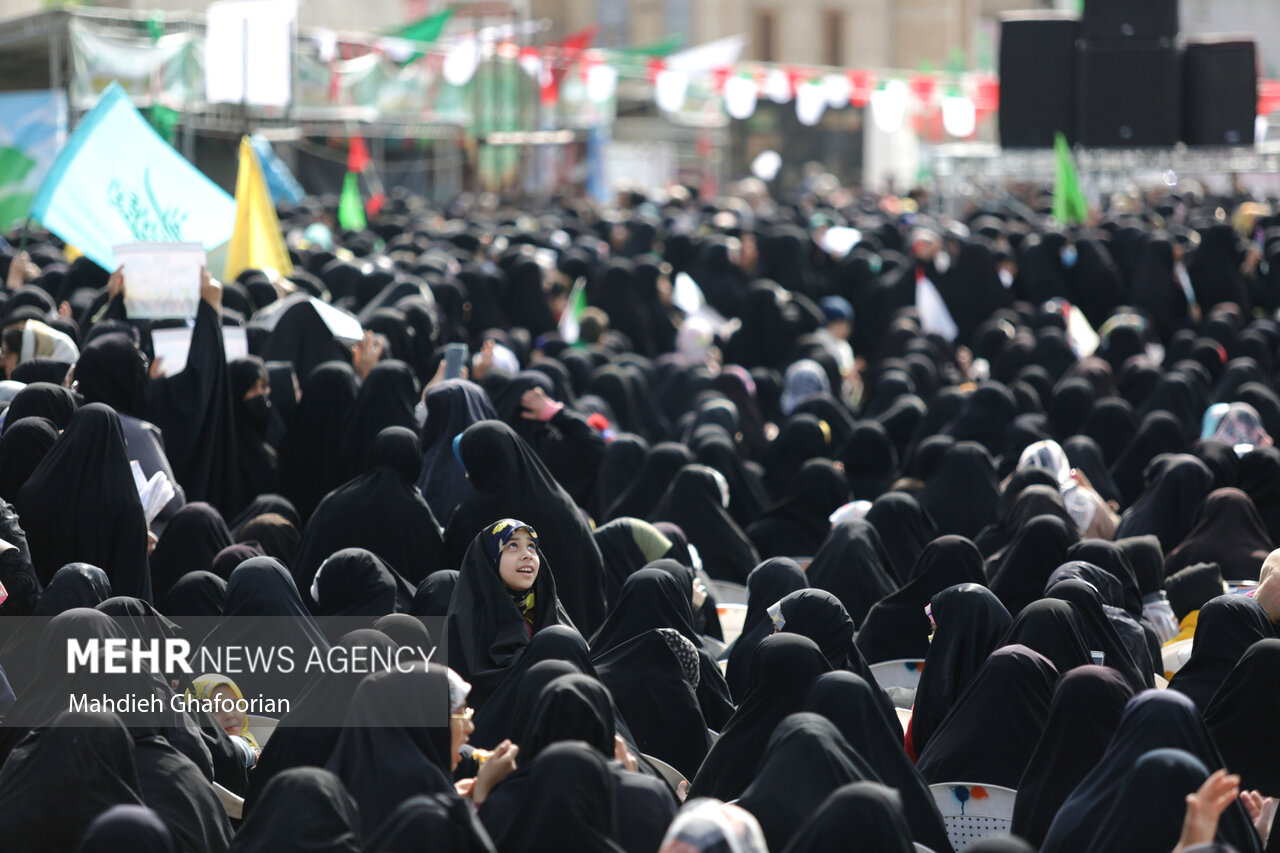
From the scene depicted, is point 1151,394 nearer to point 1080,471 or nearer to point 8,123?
point 1080,471

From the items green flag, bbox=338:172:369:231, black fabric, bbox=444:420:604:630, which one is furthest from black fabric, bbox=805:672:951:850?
green flag, bbox=338:172:369:231

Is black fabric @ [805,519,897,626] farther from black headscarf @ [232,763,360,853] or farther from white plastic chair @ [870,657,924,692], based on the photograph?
black headscarf @ [232,763,360,853]

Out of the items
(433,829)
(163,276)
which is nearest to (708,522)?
(163,276)

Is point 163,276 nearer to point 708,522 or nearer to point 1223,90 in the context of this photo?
point 708,522

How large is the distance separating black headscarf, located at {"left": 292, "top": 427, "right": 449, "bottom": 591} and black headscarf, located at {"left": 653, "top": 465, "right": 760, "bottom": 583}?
1113 millimetres

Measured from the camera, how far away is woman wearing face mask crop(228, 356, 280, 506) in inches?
214

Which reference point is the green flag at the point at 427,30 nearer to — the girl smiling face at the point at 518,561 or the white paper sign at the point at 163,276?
the white paper sign at the point at 163,276

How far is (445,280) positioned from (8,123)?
456 cm

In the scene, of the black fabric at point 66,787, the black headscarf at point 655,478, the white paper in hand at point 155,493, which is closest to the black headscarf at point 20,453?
the white paper in hand at point 155,493

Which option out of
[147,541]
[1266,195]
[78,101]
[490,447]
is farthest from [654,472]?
[1266,195]

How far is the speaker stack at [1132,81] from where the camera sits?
1227 centimetres

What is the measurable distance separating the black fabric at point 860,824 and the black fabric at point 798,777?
0.30m

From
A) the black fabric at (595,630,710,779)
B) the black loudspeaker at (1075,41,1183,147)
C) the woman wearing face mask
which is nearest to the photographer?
the black fabric at (595,630,710,779)

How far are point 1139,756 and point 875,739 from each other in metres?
0.50
